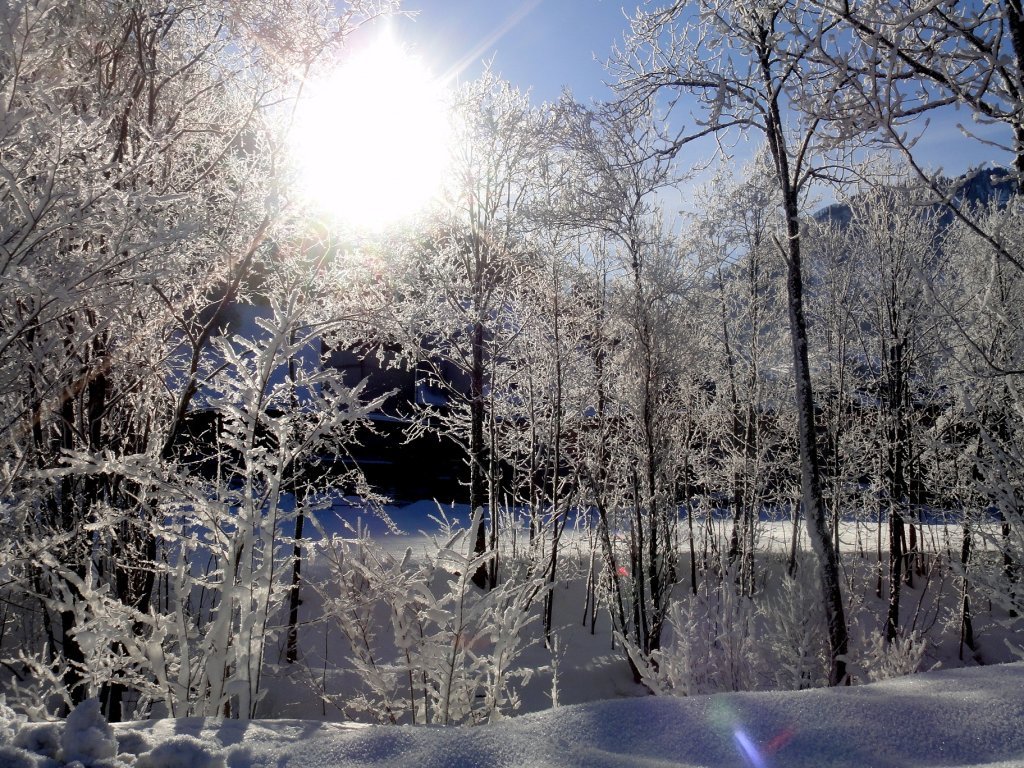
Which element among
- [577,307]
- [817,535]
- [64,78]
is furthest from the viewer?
[577,307]

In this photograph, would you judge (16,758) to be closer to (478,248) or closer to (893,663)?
(893,663)

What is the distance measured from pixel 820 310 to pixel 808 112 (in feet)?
43.3

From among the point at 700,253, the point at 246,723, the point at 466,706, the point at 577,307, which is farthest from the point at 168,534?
the point at 700,253

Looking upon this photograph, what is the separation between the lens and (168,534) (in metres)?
3.28

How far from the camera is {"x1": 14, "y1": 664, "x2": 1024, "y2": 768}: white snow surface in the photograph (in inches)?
69.8

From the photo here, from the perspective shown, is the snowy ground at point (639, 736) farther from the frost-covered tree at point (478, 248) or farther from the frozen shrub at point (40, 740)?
the frost-covered tree at point (478, 248)

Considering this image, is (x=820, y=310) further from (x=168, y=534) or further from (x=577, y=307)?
(x=168, y=534)

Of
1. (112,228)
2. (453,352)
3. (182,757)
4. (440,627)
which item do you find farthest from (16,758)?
(453,352)

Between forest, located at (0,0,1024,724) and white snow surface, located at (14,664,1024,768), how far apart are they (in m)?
1.07

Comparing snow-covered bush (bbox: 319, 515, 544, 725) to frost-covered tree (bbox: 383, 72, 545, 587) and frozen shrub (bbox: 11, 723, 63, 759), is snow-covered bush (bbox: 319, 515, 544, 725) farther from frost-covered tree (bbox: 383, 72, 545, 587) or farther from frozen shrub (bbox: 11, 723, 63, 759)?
frost-covered tree (bbox: 383, 72, 545, 587)

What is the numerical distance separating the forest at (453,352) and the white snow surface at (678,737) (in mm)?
1067

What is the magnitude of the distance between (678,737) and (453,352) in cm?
1101

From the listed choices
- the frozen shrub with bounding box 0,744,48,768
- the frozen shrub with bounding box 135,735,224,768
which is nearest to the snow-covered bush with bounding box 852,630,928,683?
the frozen shrub with bounding box 135,735,224,768

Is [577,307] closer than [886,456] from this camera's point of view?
Yes
